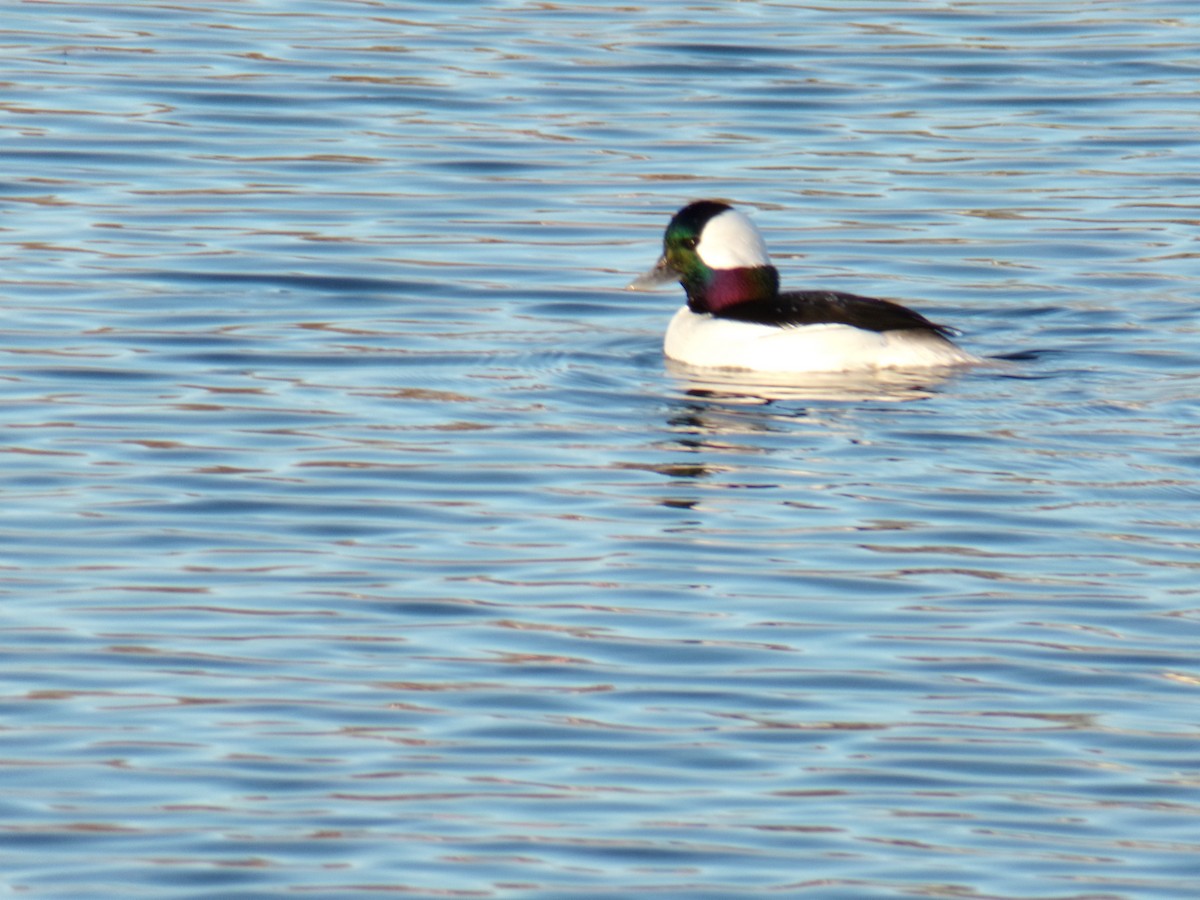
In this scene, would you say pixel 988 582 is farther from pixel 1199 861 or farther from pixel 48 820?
pixel 48 820

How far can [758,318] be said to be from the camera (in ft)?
39.0

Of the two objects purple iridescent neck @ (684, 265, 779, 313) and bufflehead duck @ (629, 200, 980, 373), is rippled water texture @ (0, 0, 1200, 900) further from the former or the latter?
purple iridescent neck @ (684, 265, 779, 313)

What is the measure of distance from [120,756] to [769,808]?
5.06 feet

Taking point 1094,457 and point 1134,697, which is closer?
point 1134,697

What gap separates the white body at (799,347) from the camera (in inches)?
445

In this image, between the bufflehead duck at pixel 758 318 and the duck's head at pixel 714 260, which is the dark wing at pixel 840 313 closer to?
the bufflehead duck at pixel 758 318

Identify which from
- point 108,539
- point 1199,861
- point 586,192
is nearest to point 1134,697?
point 1199,861

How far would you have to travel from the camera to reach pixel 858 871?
5.98 m

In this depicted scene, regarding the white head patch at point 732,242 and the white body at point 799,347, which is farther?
the white head patch at point 732,242

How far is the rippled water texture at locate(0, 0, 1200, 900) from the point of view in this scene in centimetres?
628

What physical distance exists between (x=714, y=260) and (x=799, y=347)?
38.4 inches

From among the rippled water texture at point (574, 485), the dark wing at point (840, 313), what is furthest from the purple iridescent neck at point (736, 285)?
the dark wing at point (840, 313)

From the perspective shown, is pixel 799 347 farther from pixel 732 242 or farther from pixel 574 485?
pixel 574 485

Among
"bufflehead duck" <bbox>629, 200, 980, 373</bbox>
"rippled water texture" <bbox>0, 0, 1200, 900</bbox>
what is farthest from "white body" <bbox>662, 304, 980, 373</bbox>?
"rippled water texture" <bbox>0, 0, 1200, 900</bbox>
